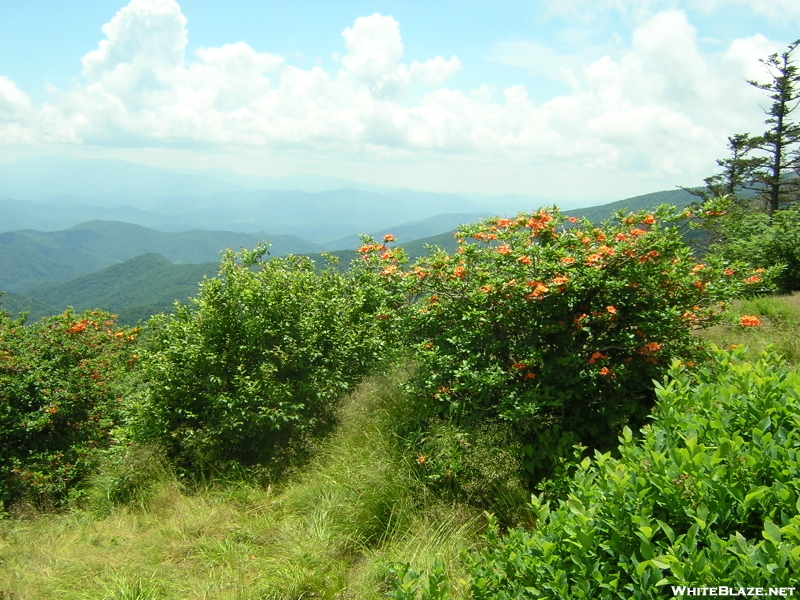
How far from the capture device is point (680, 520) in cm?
182

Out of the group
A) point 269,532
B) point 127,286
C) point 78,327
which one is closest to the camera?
point 269,532

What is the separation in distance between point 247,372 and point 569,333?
3.42 metres

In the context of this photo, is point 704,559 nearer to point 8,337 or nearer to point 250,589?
point 250,589

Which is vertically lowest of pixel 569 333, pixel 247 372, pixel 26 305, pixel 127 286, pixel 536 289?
pixel 127 286

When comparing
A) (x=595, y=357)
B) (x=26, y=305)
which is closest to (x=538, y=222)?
(x=595, y=357)

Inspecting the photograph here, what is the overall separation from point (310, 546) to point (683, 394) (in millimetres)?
2692

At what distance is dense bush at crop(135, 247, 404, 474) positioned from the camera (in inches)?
211

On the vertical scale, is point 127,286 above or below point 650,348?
below

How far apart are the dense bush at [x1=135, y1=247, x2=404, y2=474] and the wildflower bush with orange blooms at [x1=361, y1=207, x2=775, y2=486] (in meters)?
1.61

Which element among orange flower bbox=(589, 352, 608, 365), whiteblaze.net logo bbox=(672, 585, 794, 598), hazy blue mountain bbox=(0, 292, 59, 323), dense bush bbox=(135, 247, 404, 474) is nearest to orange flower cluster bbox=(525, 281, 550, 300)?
orange flower bbox=(589, 352, 608, 365)

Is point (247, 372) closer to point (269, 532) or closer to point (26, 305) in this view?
point (269, 532)

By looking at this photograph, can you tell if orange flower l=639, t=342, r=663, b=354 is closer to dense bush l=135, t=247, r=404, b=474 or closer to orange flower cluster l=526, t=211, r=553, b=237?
orange flower cluster l=526, t=211, r=553, b=237

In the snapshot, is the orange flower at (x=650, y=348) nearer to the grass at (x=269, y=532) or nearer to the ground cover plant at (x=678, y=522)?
the grass at (x=269, y=532)

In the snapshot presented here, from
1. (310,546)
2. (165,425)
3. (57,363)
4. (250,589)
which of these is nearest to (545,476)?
(310,546)
